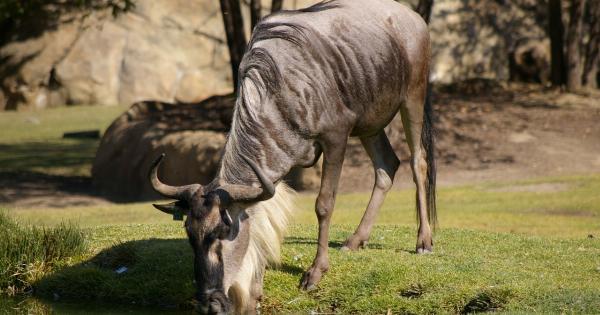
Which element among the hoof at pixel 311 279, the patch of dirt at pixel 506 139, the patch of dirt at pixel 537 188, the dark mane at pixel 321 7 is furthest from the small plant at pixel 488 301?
the patch of dirt at pixel 506 139

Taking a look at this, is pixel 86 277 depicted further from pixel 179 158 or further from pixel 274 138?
pixel 179 158

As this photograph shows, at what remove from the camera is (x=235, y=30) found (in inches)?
861

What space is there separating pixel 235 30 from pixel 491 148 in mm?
6390

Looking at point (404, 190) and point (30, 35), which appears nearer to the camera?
point (404, 190)

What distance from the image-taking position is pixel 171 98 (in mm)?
32000

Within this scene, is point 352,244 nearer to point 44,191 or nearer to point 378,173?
point 378,173

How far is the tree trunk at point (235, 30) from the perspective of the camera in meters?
21.6

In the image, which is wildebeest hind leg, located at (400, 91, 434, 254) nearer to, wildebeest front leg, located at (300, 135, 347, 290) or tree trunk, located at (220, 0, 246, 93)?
wildebeest front leg, located at (300, 135, 347, 290)

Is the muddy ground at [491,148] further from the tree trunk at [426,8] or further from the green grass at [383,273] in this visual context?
the green grass at [383,273]

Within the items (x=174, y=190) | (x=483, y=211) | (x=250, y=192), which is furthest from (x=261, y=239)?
(x=483, y=211)

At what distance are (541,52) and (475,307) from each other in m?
20.9

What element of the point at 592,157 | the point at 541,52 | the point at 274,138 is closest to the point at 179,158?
the point at 592,157

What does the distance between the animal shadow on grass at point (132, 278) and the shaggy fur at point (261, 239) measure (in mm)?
1030

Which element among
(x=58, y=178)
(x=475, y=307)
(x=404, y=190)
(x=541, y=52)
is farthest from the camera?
(x=541, y=52)
